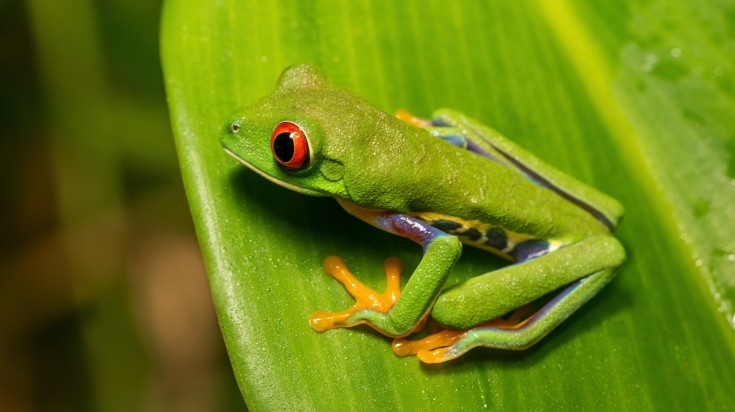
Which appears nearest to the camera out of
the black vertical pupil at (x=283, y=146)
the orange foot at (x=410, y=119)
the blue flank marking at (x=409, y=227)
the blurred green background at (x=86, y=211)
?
the black vertical pupil at (x=283, y=146)

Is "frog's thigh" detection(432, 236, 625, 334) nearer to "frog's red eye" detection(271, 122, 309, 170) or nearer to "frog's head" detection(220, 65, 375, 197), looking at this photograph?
"frog's head" detection(220, 65, 375, 197)

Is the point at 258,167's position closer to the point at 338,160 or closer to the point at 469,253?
the point at 338,160

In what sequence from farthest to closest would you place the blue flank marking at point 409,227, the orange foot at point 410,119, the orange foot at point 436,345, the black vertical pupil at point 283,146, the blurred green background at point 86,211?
the blurred green background at point 86,211 → the orange foot at point 410,119 → the blue flank marking at point 409,227 → the orange foot at point 436,345 → the black vertical pupil at point 283,146

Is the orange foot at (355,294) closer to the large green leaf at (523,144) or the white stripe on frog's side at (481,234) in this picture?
the large green leaf at (523,144)

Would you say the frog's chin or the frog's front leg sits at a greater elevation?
the frog's chin

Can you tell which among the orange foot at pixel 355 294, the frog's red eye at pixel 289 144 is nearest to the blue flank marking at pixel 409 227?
the orange foot at pixel 355 294

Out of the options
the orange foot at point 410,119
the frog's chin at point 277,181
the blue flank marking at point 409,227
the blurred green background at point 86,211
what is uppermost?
the orange foot at point 410,119

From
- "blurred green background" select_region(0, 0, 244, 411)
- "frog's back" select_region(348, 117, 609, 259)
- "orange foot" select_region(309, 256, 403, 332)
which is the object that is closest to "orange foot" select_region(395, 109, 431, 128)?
"frog's back" select_region(348, 117, 609, 259)

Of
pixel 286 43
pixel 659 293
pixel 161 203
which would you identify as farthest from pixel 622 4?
pixel 161 203
